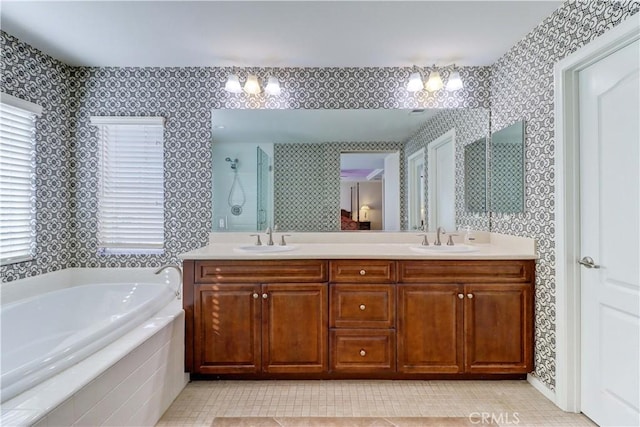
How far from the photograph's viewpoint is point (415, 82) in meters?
2.93

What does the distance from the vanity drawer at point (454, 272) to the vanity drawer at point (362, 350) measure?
0.41 metres

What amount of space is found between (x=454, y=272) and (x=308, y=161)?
1.43 meters

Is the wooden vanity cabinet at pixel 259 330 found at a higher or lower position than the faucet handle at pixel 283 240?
lower

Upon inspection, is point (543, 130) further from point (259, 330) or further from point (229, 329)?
point (229, 329)

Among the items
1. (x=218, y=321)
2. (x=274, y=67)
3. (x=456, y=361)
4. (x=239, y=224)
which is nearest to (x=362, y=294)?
(x=456, y=361)

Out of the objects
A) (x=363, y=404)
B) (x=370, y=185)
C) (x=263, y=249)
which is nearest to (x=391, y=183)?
(x=370, y=185)

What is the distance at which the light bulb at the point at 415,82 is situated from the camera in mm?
2922

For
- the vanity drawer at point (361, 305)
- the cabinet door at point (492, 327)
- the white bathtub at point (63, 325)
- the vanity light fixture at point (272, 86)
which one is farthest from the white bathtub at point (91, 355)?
the cabinet door at point (492, 327)

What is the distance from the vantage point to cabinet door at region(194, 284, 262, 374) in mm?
2422

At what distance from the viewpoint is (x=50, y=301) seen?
8.49 ft

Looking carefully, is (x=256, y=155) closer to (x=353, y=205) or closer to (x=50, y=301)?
(x=353, y=205)

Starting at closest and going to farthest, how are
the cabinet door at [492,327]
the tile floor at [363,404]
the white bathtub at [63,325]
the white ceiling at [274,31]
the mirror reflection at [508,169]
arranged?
the white bathtub at [63,325] → the tile floor at [363,404] → the white ceiling at [274,31] → the cabinet door at [492,327] → the mirror reflection at [508,169]

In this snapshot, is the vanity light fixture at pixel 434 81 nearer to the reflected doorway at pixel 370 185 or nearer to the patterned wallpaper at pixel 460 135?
the patterned wallpaper at pixel 460 135

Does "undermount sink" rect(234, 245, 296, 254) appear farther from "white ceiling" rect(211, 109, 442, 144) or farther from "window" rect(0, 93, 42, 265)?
"window" rect(0, 93, 42, 265)
